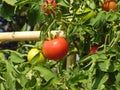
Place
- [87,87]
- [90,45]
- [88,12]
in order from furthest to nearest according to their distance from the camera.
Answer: [90,45], [88,12], [87,87]

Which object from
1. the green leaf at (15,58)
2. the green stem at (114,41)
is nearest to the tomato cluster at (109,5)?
the green stem at (114,41)

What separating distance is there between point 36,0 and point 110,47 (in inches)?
12.3

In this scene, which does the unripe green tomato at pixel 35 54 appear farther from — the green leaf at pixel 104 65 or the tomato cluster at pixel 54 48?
the green leaf at pixel 104 65

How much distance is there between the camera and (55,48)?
4.48 ft

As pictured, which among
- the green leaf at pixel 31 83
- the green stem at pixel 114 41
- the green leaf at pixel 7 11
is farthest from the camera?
the green leaf at pixel 7 11

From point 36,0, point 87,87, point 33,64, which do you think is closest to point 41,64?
point 33,64

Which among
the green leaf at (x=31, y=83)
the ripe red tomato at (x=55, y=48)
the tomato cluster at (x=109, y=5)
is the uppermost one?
the tomato cluster at (x=109, y=5)

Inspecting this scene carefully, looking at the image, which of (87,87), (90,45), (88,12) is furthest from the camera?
(90,45)

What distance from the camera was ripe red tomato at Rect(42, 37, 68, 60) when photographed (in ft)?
4.44

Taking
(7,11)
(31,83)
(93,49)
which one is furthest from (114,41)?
(7,11)

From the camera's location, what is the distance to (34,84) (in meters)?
1.24

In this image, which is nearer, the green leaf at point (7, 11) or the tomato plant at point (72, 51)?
the tomato plant at point (72, 51)

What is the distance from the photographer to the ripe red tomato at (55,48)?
1353 mm

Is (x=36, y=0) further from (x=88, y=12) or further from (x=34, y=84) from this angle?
(x=34, y=84)
